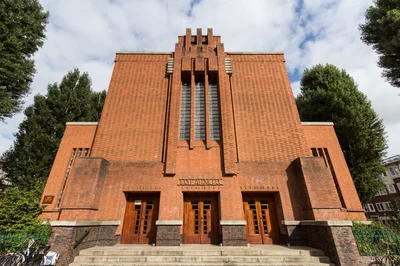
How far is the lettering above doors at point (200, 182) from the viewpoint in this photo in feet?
31.3

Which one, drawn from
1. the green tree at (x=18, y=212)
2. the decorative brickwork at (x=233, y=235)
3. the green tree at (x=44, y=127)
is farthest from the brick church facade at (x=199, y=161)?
the green tree at (x=44, y=127)

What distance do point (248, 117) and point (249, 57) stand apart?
4.96m

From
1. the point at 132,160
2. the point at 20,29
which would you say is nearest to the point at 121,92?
the point at 132,160

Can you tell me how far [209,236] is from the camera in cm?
904

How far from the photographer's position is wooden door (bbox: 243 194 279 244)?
918 cm

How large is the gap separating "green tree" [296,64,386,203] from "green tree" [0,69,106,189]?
21514 millimetres

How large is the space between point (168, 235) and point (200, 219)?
1.70 metres

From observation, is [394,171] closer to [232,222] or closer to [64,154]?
[232,222]

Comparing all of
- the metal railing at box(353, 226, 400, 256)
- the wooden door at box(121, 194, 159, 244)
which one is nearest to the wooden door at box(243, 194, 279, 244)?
the metal railing at box(353, 226, 400, 256)

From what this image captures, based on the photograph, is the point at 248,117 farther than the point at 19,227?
Yes

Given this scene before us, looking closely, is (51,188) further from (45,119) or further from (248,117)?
(248,117)

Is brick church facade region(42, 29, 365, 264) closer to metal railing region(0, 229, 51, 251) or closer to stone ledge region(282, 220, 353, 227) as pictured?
stone ledge region(282, 220, 353, 227)

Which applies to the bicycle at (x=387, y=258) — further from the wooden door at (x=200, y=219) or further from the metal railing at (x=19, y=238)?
the metal railing at (x=19, y=238)

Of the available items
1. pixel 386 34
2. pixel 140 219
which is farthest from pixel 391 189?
pixel 140 219
